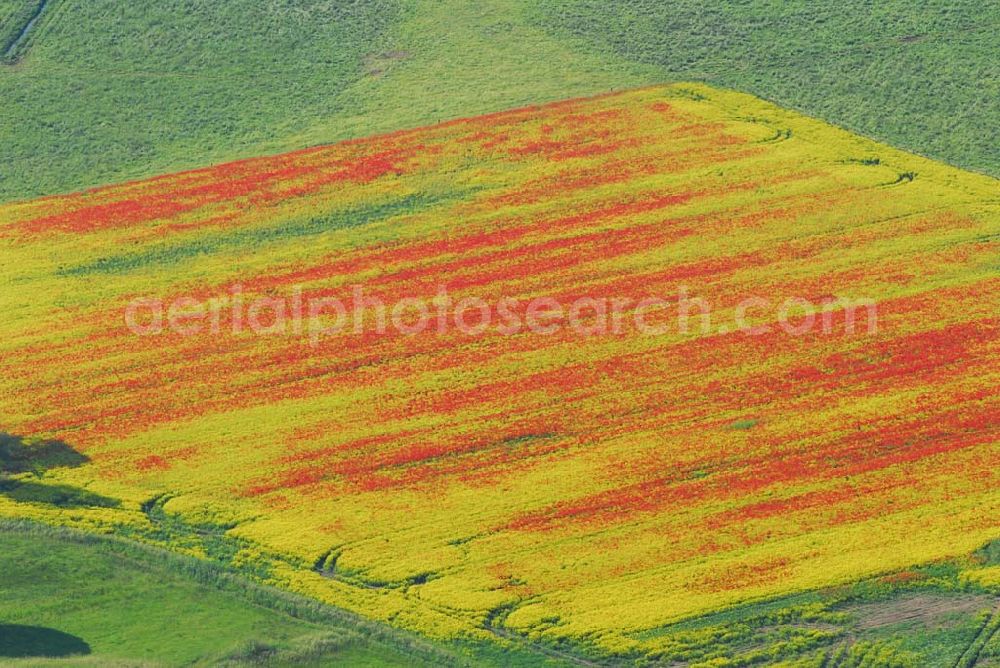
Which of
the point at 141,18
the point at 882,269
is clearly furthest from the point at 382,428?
the point at 141,18

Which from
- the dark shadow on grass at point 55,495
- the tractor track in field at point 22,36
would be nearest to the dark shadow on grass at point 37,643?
the dark shadow on grass at point 55,495

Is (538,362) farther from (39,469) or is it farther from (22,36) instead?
(22,36)

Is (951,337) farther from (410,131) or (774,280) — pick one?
(410,131)

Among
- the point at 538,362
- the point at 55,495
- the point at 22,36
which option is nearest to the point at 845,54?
the point at 538,362

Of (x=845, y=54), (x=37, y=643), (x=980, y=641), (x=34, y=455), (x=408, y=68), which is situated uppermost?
(x=845, y=54)

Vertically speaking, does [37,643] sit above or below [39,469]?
below

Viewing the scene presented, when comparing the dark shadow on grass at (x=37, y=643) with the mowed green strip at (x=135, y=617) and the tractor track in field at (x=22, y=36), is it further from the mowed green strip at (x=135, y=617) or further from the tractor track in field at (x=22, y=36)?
the tractor track in field at (x=22, y=36)
